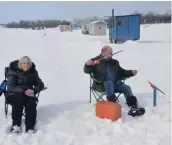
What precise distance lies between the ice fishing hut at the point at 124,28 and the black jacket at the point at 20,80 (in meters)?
16.8

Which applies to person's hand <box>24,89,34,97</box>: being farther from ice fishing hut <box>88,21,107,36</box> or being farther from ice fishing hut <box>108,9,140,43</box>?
ice fishing hut <box>88,21,107,36</box>

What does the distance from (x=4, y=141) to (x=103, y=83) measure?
174 centimetres

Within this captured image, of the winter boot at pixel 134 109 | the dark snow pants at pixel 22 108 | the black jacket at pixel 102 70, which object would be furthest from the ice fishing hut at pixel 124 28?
the dark snow pants at pixel 22 108

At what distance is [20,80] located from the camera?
428cm

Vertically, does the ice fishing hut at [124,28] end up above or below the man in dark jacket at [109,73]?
above

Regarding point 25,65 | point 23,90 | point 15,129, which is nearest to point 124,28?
point 25,65

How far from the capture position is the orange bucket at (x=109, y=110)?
436cm

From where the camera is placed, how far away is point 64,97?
603cm

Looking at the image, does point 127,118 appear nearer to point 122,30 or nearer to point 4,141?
point 4,141

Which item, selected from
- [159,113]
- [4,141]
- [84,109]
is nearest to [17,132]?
[4,141]

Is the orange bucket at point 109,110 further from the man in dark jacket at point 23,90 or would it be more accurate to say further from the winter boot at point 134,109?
the man in dark jacket at point 23,90

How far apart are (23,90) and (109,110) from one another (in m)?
→ 1.17

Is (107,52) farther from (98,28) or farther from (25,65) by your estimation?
(98,28)

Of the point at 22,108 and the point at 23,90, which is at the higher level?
the point at 23,90
